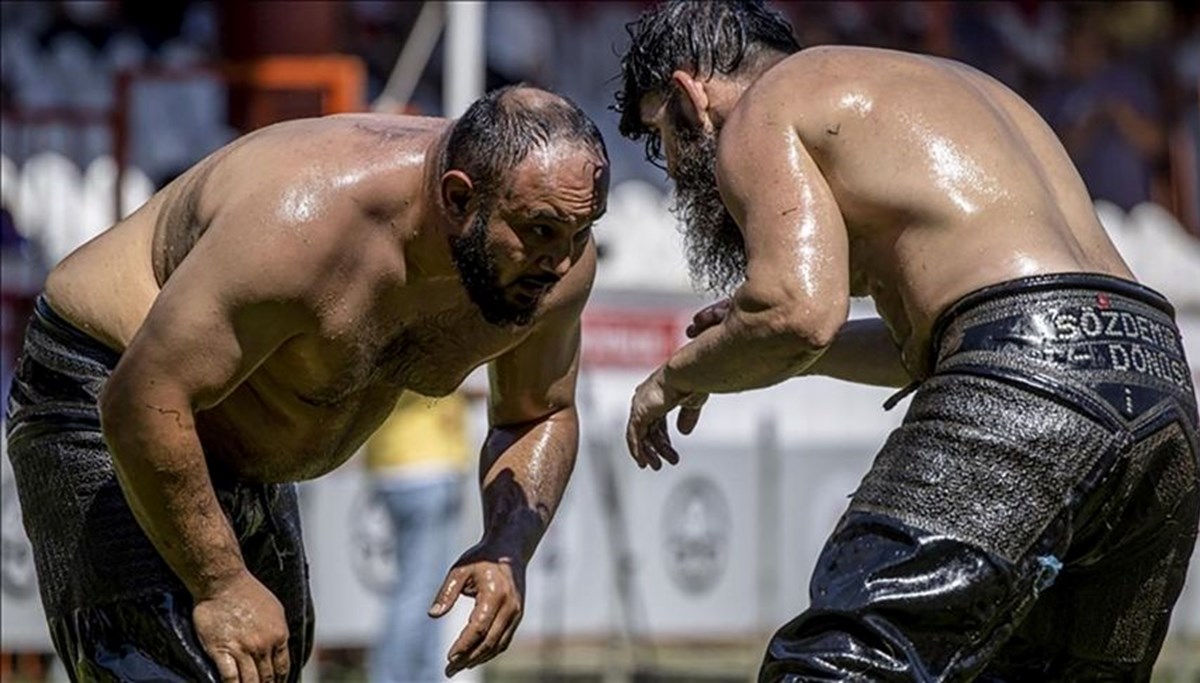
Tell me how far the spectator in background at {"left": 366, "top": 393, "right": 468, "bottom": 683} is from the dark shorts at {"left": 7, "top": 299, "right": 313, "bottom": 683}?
4.02 metres

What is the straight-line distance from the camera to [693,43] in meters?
A: 4.51

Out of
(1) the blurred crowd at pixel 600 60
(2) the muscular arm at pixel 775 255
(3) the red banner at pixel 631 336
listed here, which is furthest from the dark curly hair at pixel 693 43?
(3) the red banner at pixel 631 336

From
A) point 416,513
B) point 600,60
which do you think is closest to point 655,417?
point 416,513

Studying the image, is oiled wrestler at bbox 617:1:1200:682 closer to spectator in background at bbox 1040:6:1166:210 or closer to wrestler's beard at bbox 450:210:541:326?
wrestler's beard at bbox 450:210:541:326

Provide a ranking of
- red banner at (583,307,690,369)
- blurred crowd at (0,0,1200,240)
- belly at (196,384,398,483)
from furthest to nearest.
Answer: blurred crowd at (0,0,1200,240)
red banner at (583,307,690,369)
belly at (196,384,398,483)

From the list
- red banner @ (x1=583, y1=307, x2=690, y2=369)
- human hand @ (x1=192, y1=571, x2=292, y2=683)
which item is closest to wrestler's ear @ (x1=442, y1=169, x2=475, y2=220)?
human hand @ (x1=192, y1=571, x2=292, y2=683)

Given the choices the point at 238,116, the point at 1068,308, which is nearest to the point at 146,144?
the point at 238,116

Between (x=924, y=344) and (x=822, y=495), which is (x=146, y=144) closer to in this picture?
(x=822, y=495)

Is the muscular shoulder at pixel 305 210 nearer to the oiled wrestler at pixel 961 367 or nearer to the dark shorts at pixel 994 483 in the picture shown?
the oiled wrestler at pixel 961 367

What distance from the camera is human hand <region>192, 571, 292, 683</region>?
4.35m

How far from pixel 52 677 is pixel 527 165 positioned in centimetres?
604

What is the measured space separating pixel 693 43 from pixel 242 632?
4.43 ft

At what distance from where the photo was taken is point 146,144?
36.9 ft

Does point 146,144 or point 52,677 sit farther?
Result: point 146,144
